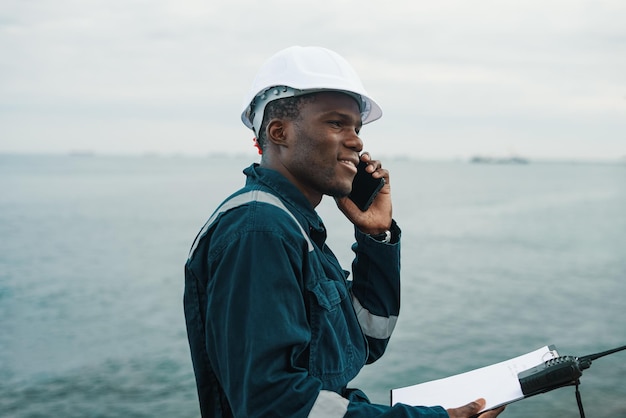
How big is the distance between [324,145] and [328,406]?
0.71 meters

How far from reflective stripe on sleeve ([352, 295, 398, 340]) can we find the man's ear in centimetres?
64

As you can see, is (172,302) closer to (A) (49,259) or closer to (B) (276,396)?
(A) (49,259)

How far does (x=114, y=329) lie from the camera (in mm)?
9164

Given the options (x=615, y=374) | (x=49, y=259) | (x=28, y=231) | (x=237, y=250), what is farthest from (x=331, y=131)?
(x=28, y=231)

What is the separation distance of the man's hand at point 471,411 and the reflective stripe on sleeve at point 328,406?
0.35 meters

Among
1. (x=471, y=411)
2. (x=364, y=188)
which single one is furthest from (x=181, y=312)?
(x=471, y=411)

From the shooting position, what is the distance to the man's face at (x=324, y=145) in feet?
6.51

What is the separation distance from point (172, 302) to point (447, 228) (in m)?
14.2

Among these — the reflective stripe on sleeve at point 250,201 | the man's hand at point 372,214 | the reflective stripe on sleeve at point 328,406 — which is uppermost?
the man's hand at point 372,214

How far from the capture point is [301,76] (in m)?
1.94

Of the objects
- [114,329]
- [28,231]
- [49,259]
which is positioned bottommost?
[114,329]

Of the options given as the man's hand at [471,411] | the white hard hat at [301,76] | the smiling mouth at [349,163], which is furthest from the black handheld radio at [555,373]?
the white hard hat at [301,76]

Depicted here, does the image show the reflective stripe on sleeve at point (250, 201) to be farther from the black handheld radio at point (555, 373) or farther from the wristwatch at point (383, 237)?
the black handheld radio at point (555, 373)

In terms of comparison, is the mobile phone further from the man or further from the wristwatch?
the man
